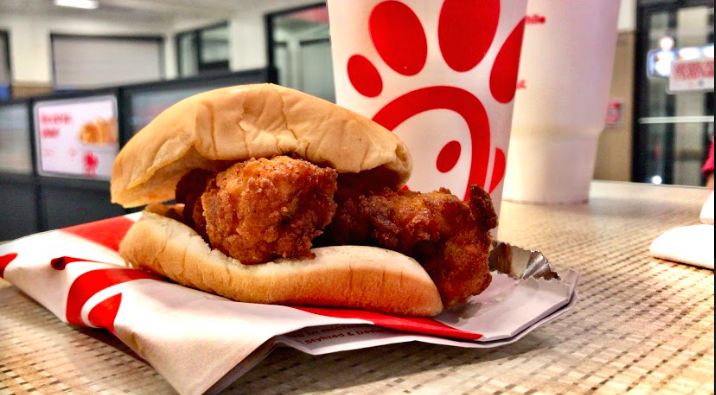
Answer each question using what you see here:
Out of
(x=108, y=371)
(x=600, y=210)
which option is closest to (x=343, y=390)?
(x=108, y=371)

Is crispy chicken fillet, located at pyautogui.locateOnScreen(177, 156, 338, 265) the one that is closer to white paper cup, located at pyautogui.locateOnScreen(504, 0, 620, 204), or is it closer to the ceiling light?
white paper cup, located at pyautogui.locateOnScreen(504, 0, 620, 204)

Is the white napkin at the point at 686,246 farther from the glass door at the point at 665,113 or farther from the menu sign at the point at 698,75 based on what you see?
the glass door at the point at 665,113

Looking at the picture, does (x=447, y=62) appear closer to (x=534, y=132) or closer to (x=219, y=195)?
(x=219, y=195)

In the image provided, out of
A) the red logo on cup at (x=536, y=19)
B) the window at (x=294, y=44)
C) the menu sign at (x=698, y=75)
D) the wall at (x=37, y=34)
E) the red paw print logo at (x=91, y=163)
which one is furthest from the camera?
the wall at (x=37, y=34)

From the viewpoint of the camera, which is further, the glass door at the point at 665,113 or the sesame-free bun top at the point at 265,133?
A: the glass door at the point at 665,113

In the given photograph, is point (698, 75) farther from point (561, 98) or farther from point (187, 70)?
point (187, 70)

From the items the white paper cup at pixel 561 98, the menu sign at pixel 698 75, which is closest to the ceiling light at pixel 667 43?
the menu sign at pixel 698 75
